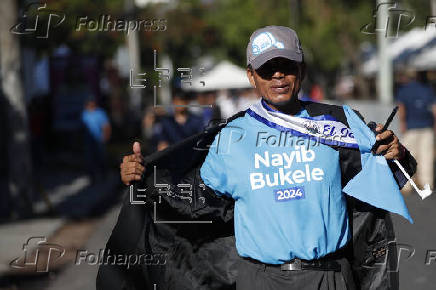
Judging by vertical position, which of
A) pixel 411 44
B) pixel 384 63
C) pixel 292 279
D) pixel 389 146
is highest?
pixel 411 44

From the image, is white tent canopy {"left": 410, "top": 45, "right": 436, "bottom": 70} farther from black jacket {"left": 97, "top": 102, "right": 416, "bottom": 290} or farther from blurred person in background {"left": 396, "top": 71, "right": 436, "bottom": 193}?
black jacket {"left": 97, "top": 102, "right": 416, "bottom": 290}

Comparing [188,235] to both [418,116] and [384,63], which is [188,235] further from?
[384,63]

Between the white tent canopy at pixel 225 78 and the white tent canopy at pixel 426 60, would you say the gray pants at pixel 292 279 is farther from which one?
the white tent canopy at pixel 225 78

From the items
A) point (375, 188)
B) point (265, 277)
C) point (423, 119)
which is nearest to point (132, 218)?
point (265, 277)

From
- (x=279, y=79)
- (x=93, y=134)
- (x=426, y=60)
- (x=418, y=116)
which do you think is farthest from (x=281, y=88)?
(x=426, y=60)

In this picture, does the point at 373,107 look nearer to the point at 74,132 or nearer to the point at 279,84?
the point at 279,84

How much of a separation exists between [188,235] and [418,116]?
9430mm

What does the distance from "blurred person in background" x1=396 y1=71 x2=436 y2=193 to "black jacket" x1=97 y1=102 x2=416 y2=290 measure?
29.9 feet

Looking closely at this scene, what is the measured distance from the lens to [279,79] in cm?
351

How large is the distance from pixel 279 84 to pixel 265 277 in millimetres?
846

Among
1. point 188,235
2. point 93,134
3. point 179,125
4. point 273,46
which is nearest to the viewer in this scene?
point 273,46

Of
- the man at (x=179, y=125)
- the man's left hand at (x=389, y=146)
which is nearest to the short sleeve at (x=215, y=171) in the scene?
the man's left hand at (x=389, y=146)

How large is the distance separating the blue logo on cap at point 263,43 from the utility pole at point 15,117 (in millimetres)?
9092

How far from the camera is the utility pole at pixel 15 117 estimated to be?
1198 cm
